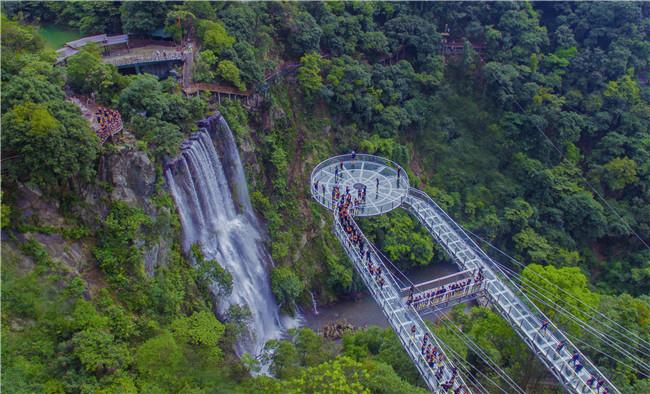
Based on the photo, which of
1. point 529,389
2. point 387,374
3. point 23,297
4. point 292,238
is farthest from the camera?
point 292,238

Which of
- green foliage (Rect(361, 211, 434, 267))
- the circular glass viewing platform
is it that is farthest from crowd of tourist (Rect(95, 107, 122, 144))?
green foliage (Rect(361, 211, 434, 267))

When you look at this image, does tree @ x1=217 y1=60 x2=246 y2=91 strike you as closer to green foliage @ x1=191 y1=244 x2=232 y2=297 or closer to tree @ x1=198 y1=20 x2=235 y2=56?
tree @ x1=198 y1=20 x2=235 y2=56

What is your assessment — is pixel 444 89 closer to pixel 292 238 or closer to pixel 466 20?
pixel 466 20

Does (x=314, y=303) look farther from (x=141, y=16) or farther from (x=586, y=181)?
(x=586, y=181)

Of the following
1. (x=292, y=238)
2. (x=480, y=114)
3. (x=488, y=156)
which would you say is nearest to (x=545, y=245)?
(x=488, y=156)

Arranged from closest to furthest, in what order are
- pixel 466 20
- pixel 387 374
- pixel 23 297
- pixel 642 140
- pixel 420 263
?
1. pixel 23 297
2. pixel 387 374
3. pixel 420 263
4. pixel 642 140
5. pixel 466 20

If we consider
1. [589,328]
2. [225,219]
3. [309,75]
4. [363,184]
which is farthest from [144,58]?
[589,328]

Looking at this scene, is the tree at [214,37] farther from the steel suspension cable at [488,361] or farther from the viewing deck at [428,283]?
the steel suspension cable at [488,361]
